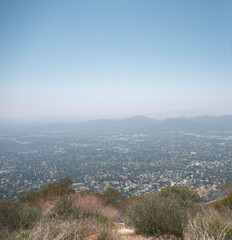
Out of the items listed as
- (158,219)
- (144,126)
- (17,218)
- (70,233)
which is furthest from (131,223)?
(144,126)

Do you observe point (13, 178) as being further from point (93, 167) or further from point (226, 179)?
point (226, 179)

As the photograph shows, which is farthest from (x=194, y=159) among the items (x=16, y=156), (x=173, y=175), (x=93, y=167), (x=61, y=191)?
(x=16, y=156)

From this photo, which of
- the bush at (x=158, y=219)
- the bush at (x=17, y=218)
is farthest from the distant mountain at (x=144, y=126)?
the bush at (x=17, y=218)

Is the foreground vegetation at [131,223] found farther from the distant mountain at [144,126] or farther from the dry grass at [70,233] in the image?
the distant mountain at [144,126]

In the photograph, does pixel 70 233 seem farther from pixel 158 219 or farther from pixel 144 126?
pixel 144 126

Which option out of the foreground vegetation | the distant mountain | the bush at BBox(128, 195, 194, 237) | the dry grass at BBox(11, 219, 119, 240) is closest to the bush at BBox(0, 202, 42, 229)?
the foreground vegetation

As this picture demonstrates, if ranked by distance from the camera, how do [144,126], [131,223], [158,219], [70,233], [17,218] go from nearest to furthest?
[70,233]
[158,219]
[17,218]
[131,223]
[144,126]

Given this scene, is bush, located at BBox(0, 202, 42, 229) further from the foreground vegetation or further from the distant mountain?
the distant mountain

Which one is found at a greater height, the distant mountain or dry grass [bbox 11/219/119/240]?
dry grass [bbox 11/219/119/240]
